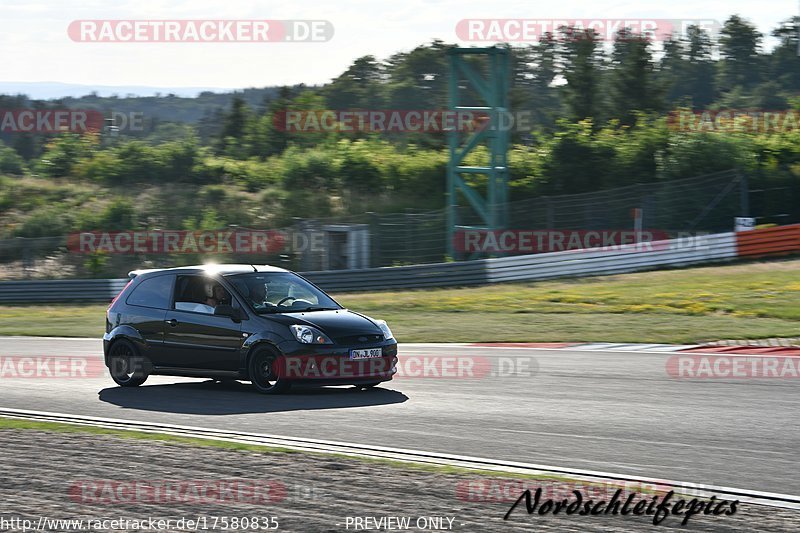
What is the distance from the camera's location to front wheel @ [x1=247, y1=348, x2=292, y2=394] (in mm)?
11873

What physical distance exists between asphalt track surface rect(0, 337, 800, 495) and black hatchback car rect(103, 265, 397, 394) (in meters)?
0.27

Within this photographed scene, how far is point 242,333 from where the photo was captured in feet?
39.6

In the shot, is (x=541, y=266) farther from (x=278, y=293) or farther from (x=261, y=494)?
(x=261, y=494)

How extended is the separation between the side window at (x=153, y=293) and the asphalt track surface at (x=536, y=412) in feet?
3.39

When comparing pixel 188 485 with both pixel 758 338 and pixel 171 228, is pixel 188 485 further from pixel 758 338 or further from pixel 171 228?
pixel 171 228

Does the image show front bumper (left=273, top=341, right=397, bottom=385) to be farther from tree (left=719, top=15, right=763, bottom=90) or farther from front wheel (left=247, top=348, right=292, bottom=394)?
tree (left=719, top=15, right=763, bottom=90)

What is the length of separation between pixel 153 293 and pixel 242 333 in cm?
169

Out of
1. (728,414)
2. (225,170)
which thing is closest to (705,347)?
(728,414)
